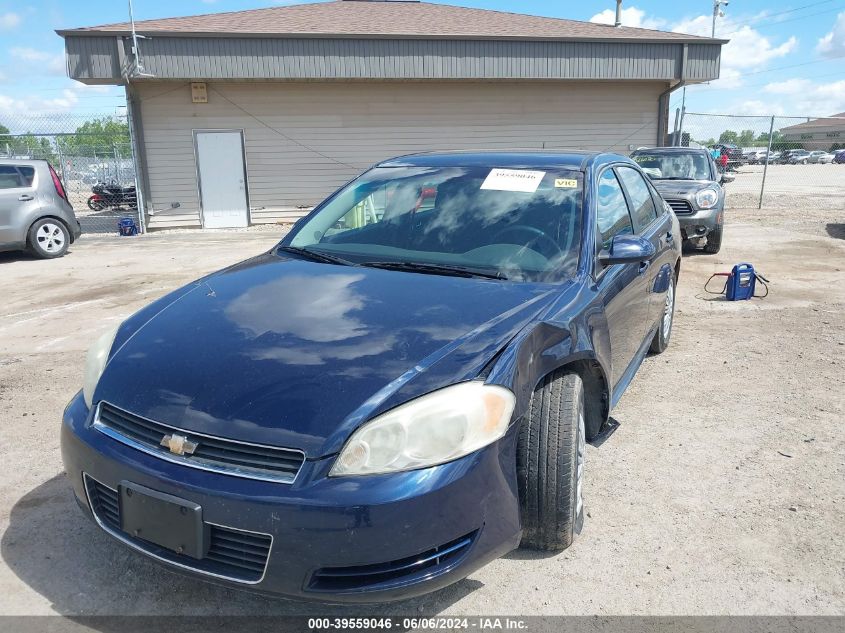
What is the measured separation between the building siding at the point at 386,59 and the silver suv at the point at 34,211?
3.42 meters

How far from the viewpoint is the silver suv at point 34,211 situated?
32.8 ft

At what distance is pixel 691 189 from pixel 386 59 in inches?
284

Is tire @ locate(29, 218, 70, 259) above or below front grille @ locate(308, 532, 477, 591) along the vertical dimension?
below

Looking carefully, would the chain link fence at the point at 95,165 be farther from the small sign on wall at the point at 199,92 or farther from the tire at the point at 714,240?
the tire at the point at 714,240

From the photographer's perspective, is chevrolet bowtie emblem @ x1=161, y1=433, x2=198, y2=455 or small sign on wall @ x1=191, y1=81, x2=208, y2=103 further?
small sign on wall @ x1=191, y1=81, x2=208, y2=103

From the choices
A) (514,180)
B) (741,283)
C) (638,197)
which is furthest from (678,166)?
(514,180)

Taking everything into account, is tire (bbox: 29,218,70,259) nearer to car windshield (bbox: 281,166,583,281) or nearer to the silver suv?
the silver suv

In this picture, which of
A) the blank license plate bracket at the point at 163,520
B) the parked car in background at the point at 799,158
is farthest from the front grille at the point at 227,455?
the parked car in background at the point at 799,158

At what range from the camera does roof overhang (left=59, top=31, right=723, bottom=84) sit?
12.8m

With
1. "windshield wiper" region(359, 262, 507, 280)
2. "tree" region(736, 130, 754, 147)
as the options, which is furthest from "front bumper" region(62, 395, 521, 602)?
"tree" region(736, 130, 754, 147)

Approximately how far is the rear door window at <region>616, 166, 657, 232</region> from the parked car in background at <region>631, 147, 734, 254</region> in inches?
165

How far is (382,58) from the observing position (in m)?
13.6

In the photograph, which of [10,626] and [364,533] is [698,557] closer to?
[364,533]

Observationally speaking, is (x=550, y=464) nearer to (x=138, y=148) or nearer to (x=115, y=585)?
(x=115, y=585)
